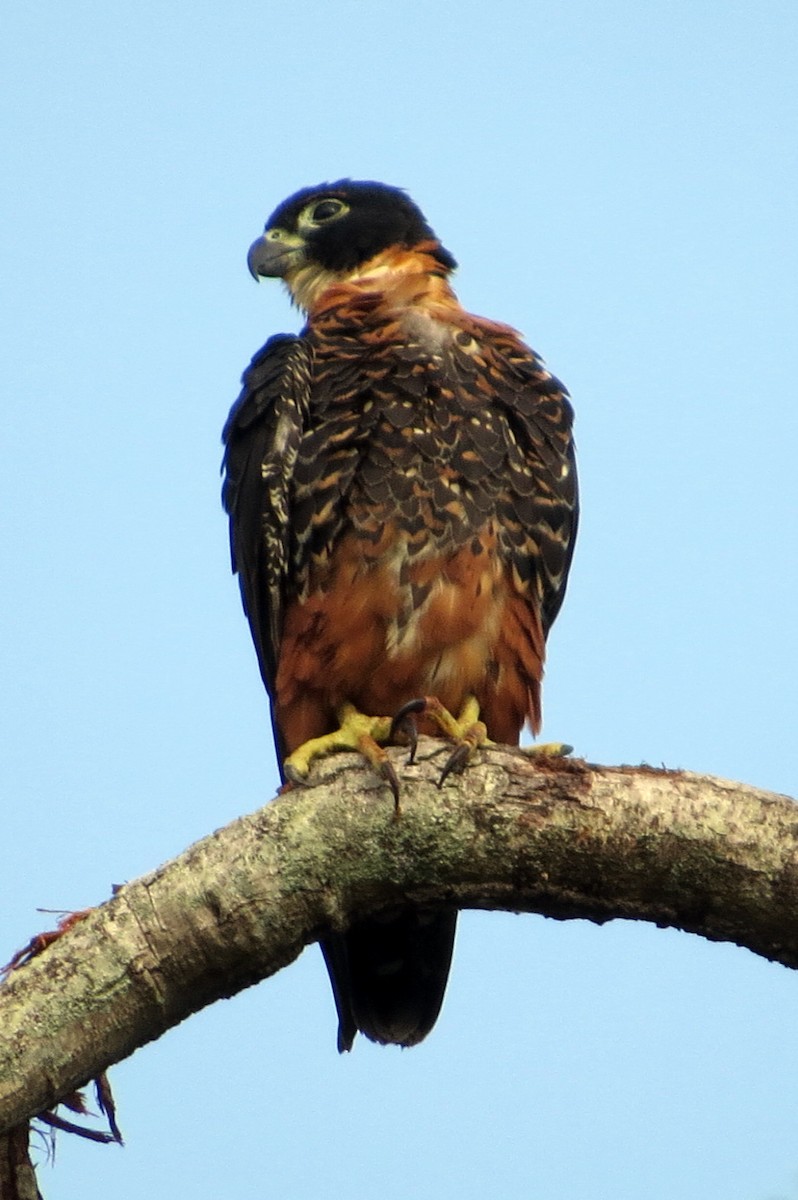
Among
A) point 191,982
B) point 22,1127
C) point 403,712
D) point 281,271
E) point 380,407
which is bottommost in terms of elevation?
point 22,1127

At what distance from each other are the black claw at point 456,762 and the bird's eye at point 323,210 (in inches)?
106

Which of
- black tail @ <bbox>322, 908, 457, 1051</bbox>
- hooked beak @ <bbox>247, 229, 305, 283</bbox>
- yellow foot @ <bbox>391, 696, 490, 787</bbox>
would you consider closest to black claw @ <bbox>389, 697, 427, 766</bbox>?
yellow foot @ <bbox>391, 696, 490, 787</bbox>

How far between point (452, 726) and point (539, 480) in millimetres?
801

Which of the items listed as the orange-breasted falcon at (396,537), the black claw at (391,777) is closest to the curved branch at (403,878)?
the black claw at (391,777)

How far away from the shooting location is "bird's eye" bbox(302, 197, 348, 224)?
211 inches

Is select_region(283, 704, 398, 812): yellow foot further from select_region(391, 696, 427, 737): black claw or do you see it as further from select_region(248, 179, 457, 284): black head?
select_region(248, 179, 457, 284): black head

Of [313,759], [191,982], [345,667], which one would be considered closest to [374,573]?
[345,667]

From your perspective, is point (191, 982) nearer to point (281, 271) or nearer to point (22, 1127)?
point (22, 1127)

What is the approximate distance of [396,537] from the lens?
4008mm

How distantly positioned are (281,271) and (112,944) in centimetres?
296

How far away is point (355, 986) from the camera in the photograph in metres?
4.05

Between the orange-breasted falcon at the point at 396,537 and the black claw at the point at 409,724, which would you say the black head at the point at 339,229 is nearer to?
the orange-breasted falcon at the point at 396,537

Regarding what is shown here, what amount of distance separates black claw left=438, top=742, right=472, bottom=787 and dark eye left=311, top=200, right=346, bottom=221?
8.83ft

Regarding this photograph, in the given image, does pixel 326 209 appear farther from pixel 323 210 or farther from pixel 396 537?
pixel 396 537
